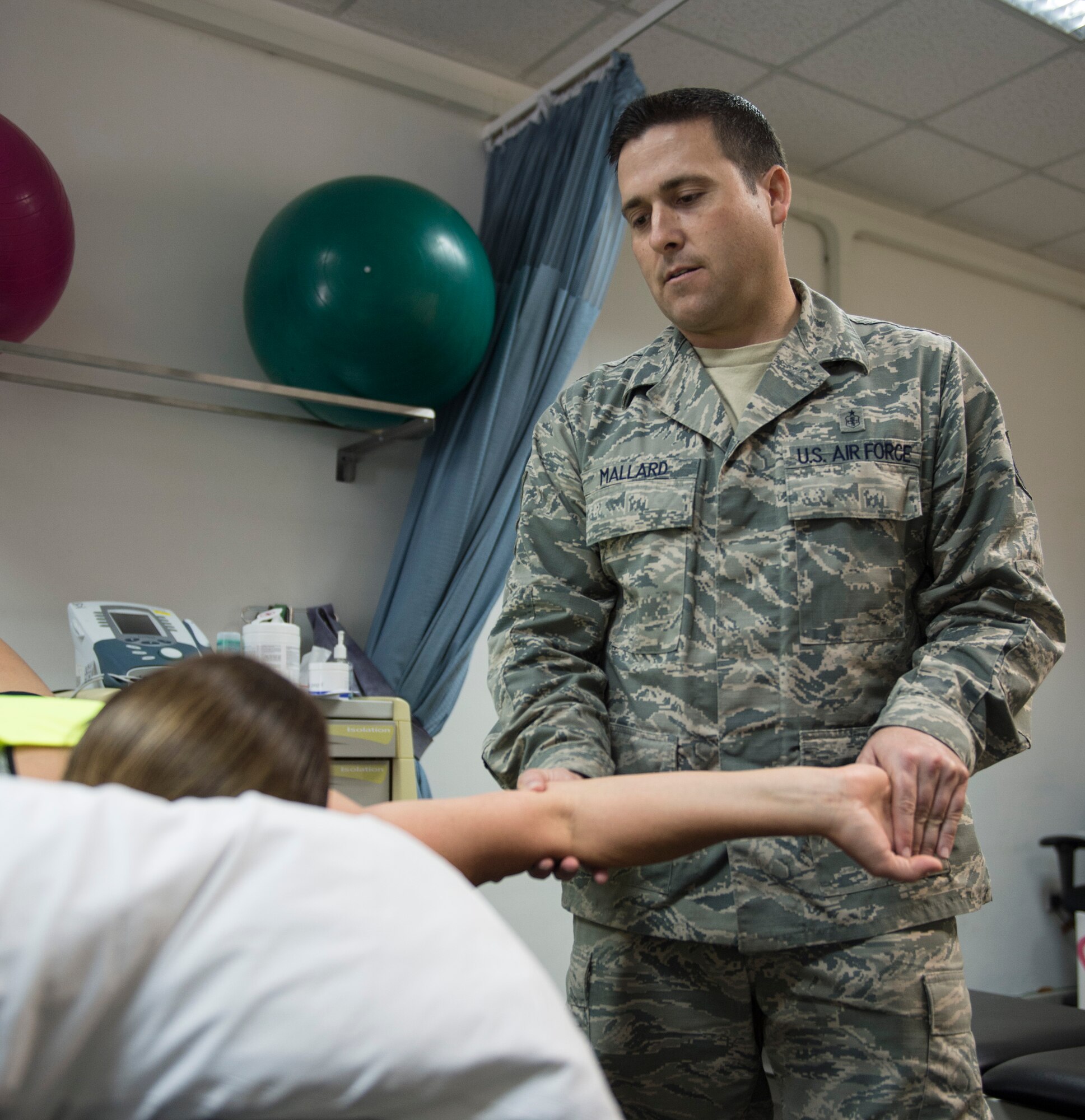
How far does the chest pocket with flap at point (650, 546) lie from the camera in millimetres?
1275

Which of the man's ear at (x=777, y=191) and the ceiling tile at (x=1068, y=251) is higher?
the ceiling tile at (x=1068, y=251)

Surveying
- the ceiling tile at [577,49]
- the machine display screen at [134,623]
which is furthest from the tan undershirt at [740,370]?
the ceiling tile at [577,49]

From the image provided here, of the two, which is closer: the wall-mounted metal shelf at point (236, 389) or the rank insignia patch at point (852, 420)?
the rank insignia patch at point (852, 420)

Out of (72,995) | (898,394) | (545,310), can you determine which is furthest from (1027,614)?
(545,310)

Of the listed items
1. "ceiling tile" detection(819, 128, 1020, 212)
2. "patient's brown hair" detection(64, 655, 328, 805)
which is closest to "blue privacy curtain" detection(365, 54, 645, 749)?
"ceiling tile" detection(819, 128, 1020, 212)

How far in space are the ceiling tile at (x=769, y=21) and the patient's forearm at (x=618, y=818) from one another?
2.48m

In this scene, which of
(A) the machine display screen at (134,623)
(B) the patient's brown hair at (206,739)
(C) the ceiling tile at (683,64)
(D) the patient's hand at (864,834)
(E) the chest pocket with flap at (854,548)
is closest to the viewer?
(B) the patient's brown hair at (206,739)

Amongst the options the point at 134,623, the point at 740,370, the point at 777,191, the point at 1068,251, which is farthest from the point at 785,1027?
the point at 1068,251

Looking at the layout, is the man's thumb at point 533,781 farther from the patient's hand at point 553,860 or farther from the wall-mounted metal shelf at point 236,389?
the wall-mounted metal shelf at point 236,389

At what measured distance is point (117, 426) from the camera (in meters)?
2.56

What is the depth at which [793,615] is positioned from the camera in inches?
47.9

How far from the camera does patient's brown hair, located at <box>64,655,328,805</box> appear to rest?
0.70 m

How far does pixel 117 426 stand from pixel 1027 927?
12.2ft

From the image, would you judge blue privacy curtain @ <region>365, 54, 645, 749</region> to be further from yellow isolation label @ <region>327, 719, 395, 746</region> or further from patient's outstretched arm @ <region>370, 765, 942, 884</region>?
patient's outstretched arm @ <region>370, 765, 942, 884</region>
